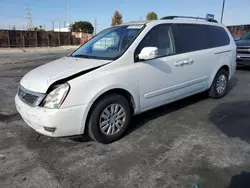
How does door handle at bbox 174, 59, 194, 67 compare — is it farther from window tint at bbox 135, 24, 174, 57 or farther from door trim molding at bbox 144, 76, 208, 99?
door trim molding at bbox 144, 76, 208, 99

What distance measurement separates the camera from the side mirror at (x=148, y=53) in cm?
325

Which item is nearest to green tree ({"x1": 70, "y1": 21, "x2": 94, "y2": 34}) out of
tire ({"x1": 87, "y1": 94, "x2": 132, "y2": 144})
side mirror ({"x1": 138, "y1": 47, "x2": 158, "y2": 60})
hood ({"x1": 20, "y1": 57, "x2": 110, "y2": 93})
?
hood ({"x1": 20, "y1": 57, "x2": 110, "y2": 93})

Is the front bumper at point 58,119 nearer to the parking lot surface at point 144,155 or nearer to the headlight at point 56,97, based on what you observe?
the headlight at point 56,97

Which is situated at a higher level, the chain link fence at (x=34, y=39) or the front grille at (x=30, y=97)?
the chain link fence at (x=34, y=39)

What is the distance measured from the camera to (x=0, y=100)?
5.42 m

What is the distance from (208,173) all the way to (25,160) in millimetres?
2254

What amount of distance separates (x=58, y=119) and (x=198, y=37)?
10.7ft

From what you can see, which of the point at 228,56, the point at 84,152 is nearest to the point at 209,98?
the point at 228,56

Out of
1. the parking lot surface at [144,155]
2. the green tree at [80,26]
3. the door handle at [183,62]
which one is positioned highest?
the green tree at [80,26]

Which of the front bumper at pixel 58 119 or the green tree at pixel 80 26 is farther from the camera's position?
the green tree at pixel 80 26

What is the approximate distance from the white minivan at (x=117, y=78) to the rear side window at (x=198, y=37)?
2cm

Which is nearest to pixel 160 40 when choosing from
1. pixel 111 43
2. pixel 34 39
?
pixel 111 43

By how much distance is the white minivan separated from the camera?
2826 mm

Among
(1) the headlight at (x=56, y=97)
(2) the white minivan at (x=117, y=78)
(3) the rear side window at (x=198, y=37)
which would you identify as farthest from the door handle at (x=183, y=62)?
(1) the headlight at (x=56, y=97)
